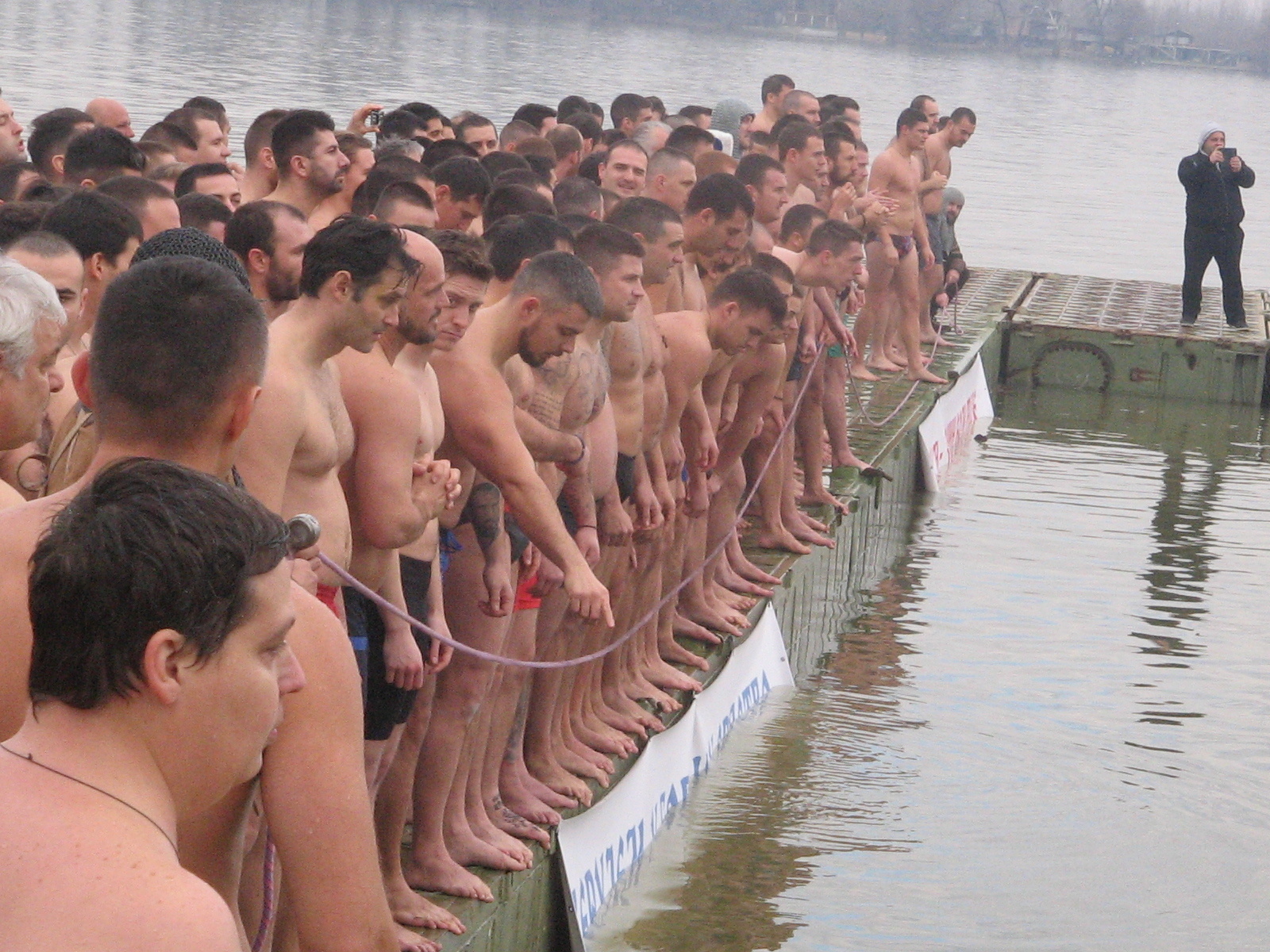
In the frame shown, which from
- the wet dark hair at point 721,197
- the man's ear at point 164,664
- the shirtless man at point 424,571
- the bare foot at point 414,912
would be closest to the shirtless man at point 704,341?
the wet dark hair at point 721,197

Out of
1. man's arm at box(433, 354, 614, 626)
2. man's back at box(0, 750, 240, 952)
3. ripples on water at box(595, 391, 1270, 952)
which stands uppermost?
man's back at box(0, 750, 240, 952)

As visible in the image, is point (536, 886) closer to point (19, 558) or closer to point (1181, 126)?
point (19, 558)

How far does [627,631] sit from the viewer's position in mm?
7625

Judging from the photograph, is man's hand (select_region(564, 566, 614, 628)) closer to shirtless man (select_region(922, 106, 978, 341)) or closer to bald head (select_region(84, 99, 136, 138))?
bald head (select_region(84, 99, 136, 138))

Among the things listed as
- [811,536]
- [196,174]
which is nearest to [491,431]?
[196,174]

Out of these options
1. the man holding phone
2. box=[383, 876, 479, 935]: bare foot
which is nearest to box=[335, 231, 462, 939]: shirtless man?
box=[383, 876, 479, 935]: bare foot

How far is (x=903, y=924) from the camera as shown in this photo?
7117 mm

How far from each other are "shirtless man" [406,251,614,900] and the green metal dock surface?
0.86ft

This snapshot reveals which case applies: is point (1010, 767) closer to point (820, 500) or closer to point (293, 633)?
point (820, 500)

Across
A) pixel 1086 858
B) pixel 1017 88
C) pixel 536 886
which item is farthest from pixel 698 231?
pixel 1017 88

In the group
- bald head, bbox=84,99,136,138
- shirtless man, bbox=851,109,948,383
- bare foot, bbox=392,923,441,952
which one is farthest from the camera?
shirtless man, bbox=851,109,948,383

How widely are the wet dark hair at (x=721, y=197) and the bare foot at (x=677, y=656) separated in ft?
6.49

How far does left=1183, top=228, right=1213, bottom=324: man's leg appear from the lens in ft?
64.0

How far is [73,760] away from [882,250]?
1285 centimetres
